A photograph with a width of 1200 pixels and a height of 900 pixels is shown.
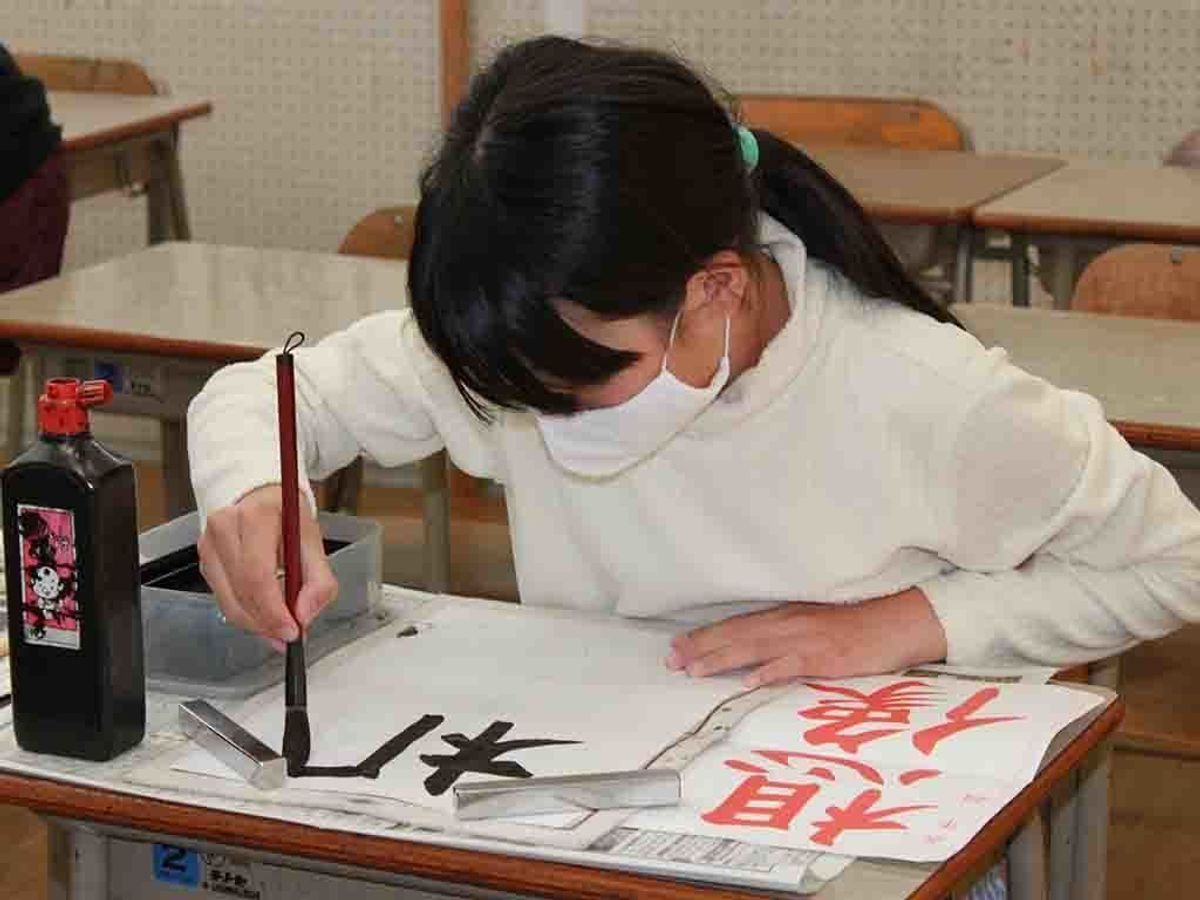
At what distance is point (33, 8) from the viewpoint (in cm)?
483

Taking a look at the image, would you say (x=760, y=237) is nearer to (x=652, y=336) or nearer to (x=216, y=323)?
(x=652, y=336)

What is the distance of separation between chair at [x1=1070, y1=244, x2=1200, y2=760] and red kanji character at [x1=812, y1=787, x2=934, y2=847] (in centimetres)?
114

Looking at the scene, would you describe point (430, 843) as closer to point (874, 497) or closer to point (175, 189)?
point (874, 497)

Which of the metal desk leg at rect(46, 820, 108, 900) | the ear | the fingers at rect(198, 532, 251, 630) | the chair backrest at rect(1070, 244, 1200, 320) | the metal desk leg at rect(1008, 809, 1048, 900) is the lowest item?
the metal desk leg at rect(46, 820, 108, 900)

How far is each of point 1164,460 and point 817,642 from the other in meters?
0.95

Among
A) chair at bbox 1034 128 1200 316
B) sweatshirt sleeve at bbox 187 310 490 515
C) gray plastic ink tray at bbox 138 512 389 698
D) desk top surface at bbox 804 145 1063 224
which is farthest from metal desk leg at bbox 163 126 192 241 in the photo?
gray plastic ink tray at bbox 138 512 389 698

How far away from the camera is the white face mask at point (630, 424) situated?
1.41 metres

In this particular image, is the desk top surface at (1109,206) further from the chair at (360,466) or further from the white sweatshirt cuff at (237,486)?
the white sweatshirt cuff at (237,486)

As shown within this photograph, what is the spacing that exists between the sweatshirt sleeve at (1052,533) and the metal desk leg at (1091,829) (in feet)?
0.29

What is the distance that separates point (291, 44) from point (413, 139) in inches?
13.4

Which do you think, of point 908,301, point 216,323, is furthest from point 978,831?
point 216,323

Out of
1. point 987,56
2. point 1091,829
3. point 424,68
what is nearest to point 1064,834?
point 1091,829

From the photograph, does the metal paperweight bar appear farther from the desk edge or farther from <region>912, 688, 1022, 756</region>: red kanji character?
the desk edge

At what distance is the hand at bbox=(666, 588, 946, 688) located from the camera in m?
1.46
